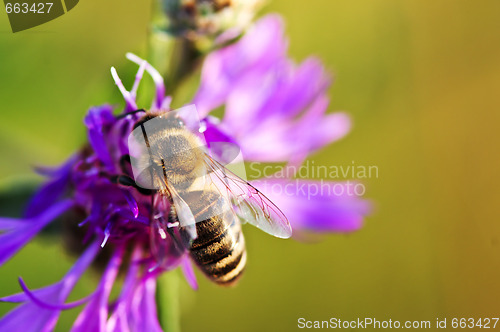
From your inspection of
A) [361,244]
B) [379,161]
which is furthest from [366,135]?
[361,244]

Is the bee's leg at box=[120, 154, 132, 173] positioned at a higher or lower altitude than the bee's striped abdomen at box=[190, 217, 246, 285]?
higher

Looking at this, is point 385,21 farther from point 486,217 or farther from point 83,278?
point 83,278

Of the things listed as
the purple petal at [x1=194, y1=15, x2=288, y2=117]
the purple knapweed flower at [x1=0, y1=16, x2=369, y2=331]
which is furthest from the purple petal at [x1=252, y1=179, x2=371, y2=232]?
the purple petal at [x1=194, y1=15, x2=288, y2=117]

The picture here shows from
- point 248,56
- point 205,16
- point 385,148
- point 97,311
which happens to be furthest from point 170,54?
point 385,148

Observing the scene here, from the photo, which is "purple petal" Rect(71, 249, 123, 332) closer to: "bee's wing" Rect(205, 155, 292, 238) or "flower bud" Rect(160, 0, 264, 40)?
"bee's wing" Rect(205, 155, 292, 238)

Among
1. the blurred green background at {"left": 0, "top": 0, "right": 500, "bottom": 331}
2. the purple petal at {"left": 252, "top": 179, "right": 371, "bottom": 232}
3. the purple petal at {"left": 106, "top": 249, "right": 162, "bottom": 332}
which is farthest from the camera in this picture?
the blurred green background at {"left": 0, "top": 0, "right": 500, "bottom": 331}

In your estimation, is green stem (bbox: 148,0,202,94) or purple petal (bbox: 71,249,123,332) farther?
green stem (bbox: 148,0,202,94)

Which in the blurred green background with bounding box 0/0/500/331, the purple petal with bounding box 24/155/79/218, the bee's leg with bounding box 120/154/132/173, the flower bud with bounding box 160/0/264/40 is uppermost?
the flower bud with bounding box 160/0/264/40

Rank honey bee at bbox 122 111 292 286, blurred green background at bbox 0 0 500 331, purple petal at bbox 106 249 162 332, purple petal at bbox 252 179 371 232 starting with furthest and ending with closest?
blurred green background at bbox 0 0 500 331, purple petal at bbox 252 179 371 232, purple petal at bbox 106 249 162 332, honey bee at bbox 122 111 292 286
